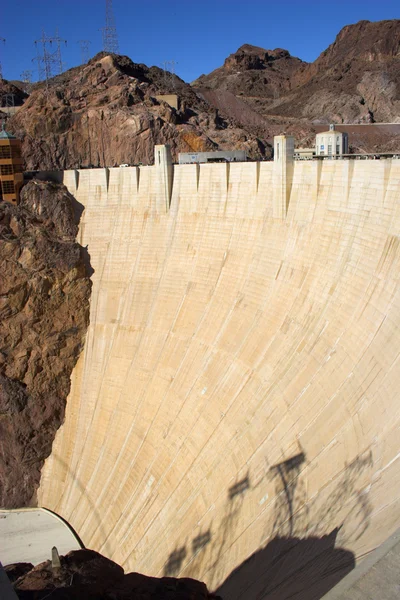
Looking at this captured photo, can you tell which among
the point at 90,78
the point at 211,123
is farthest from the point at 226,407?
the point at 90,78

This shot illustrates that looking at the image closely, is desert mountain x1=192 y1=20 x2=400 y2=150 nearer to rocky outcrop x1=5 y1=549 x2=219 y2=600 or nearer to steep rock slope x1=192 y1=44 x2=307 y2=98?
steep rock slope x1=192 y1=44 x2=307 y2=98

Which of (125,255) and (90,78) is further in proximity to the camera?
(90,78)

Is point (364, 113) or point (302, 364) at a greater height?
point (364, 113)

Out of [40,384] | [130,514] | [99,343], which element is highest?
[99,343]

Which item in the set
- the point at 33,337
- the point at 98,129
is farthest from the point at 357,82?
the point at 33,337

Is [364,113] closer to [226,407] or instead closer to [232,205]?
[232,205]

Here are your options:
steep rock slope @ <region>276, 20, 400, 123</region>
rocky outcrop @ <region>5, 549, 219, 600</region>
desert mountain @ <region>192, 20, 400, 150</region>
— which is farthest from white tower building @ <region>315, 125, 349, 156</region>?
steep rock slope @ <region>276, 20, 400, 123</region>

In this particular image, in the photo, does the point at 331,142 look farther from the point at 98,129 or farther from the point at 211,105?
the point at 211,105
